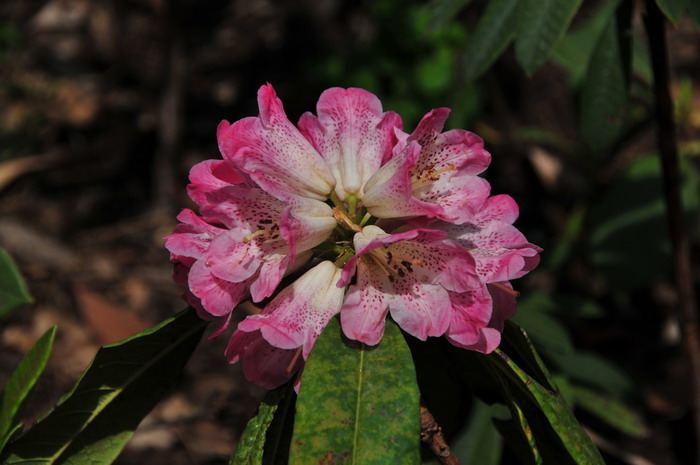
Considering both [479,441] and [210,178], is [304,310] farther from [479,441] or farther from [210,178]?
[479,441]

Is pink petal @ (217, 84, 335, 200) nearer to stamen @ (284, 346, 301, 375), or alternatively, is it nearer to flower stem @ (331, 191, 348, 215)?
flower stem @ (331, 191, 348, 215)

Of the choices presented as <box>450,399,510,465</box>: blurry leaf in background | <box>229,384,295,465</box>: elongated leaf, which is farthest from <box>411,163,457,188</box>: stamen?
<box>450,399,510,465</box>: blurry leaf in background

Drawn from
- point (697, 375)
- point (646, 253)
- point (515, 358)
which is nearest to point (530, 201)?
point (646, 253)

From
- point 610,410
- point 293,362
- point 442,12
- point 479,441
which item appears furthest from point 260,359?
point 610,410

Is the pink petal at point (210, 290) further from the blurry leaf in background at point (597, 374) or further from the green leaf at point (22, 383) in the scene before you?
the blurry leaf in background at point (597, 374)

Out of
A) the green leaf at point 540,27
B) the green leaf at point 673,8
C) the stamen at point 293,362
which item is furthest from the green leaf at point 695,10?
the stamen at point 293,362
